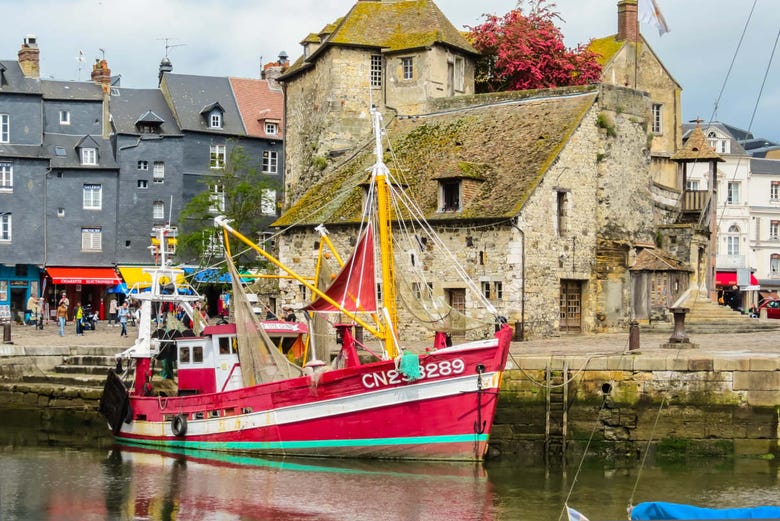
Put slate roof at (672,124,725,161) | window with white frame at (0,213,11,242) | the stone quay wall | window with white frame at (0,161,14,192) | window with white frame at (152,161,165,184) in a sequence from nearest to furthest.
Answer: the stone quay wall < slate roof at (672,124,725,161) < window with white frame at (0,213,11,242) < window with white frame at (0,161,14,192) < window with white frame at (152,161,165,184)

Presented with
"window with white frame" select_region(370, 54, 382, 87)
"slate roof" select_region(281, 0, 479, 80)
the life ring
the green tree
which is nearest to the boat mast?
the life ring

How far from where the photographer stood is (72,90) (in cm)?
6169

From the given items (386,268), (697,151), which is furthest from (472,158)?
(386,268)

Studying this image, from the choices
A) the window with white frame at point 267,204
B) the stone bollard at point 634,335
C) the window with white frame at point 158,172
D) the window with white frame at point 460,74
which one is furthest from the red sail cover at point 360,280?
the window with white frame at point 158,172

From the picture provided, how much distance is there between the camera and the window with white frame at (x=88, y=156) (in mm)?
60562

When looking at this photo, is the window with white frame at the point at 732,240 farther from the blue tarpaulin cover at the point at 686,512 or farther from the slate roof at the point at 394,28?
the blue tarpaulin cover at the point at 686,512

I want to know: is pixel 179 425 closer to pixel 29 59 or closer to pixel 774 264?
pixel 29 59

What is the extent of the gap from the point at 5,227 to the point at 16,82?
7.40 meters

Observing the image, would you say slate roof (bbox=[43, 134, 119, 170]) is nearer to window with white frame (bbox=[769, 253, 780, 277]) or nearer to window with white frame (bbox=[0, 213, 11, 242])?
window with white frame (bbox=[0, 213, 11, 242])

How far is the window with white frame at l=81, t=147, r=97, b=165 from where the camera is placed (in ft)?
199

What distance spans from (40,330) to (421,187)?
58.6ft

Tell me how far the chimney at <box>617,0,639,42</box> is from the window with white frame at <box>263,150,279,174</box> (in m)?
19.2

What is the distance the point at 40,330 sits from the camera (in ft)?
160

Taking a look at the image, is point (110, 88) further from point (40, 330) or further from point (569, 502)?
point (569, 502)
